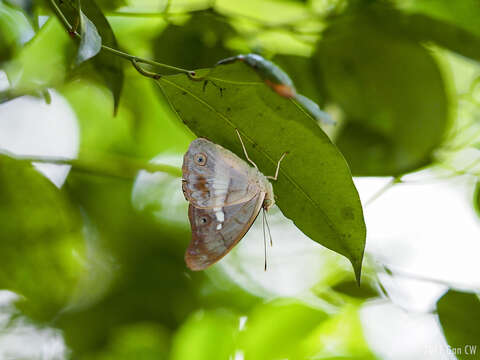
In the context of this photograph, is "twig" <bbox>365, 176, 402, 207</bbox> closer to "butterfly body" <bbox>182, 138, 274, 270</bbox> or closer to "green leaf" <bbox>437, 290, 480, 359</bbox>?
"green leaf" <bbox>437, 290, 480, 359</bbox>

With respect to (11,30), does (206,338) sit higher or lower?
lower

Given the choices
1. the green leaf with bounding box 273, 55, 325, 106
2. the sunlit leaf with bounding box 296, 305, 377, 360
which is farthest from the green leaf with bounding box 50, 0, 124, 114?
the sunlit leaf with bounding box 296, 305, 377, 360

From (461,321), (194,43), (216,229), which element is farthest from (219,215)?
(461,321)

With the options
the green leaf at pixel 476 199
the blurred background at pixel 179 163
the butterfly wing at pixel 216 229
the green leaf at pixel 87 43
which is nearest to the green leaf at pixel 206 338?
the blurred background at pixel 179 163

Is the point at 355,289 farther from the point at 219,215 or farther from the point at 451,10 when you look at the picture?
the point at 451,10

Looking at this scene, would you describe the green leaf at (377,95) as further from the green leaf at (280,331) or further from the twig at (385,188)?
the green leaf at (280,331)

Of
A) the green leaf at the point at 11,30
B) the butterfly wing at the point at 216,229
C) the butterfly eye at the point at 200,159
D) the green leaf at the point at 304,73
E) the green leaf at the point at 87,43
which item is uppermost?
the green leaf at the point at 87,43

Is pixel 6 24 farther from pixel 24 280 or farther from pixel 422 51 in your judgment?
pixel 422 51
